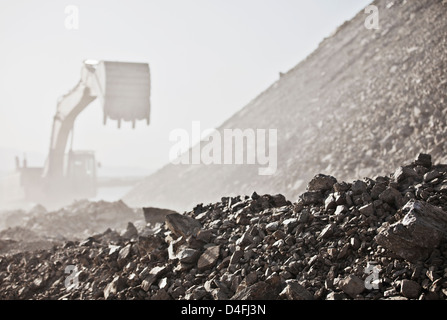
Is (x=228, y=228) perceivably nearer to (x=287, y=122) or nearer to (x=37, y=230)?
(x=37, y=230)

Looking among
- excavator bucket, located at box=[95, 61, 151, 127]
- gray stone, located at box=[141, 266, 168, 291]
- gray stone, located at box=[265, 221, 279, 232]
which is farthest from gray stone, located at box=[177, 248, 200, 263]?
excavator bucket, located at box=[95, 61, 151, 127]

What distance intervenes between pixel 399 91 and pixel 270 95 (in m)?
8.30

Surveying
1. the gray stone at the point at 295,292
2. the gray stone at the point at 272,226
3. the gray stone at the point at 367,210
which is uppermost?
the gray stone at the point at 367,210

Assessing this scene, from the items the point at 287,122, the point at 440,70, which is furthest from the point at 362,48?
the point at 440,70

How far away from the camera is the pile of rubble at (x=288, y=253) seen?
2.74m

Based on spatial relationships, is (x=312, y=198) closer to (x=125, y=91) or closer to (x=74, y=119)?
(x=125, y=91)

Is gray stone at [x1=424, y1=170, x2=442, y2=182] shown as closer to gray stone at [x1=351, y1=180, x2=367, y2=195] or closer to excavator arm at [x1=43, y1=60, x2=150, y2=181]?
gray stone at [x1=351, y1=180, x2=367, y2=195]

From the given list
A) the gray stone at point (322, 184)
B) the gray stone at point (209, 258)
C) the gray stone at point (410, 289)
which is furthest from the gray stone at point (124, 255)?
the gray stone at point (410, 289)

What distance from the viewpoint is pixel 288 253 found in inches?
126

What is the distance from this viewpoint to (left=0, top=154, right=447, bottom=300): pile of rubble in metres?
2.74

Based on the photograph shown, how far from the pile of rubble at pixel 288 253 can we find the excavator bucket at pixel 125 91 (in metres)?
5.01

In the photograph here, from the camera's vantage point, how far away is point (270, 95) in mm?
18734

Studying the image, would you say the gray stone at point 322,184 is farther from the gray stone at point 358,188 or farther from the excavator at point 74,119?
the excavator at point 74,119

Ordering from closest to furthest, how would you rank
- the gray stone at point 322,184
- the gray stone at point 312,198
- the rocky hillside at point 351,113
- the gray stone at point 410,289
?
the gray stone at point 410,289 → the gray stone at point 312,198 → the gray stone at point 322,184 → the rocky hillside at point 351,113
